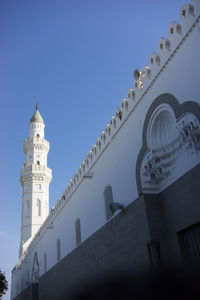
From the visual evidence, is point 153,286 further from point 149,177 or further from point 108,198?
→ point 108,198

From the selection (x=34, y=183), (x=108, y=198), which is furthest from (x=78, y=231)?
(x=34, y=183)

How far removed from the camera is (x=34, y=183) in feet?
84.0

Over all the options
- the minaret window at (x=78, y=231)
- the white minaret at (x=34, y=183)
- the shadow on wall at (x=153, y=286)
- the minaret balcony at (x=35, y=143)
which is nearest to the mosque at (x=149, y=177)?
the minaret window at (x=78, y=231)

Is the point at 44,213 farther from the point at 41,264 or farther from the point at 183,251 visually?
the point at 183,251

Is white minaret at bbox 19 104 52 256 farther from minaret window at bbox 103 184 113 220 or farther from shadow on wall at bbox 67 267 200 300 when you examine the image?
shadow on wall at bbox 67 267 200 300

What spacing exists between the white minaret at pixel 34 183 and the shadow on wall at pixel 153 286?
20.2 meters

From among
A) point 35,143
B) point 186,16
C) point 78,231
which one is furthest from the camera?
point 35,143

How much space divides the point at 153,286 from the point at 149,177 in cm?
422

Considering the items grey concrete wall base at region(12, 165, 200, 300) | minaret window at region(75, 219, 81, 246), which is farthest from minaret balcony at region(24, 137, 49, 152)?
grey concrete wall base at region(12, 165, 200, 300)

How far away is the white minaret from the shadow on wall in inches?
796

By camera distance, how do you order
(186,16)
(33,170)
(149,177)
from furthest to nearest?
(33,170) < (149,177) < (186,16)

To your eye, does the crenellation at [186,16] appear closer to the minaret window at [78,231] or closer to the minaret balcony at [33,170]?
the minaret window at [78,231]

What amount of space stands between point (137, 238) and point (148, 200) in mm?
978

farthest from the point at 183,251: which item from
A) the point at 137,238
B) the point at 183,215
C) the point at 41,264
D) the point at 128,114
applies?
the point at 41,264
